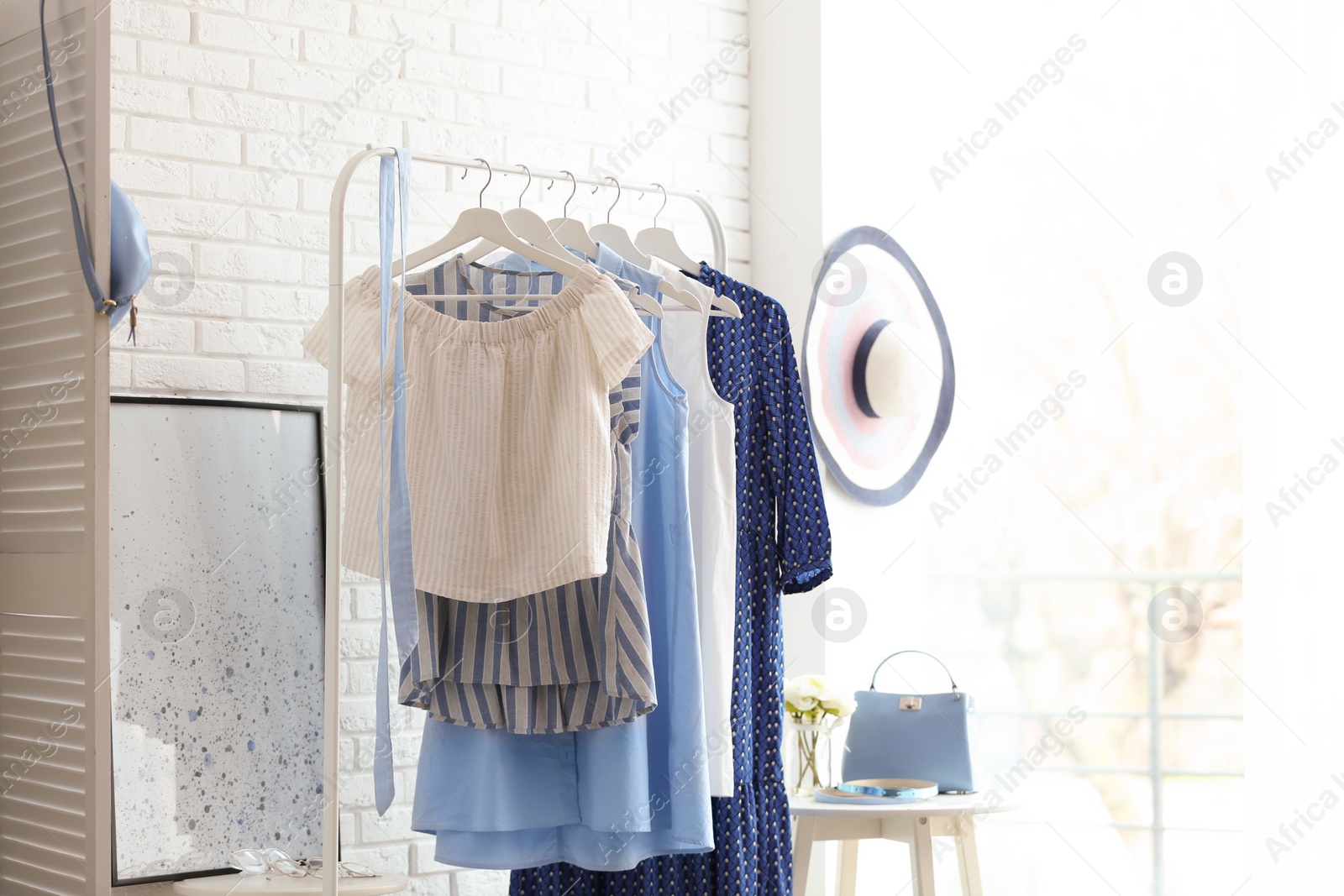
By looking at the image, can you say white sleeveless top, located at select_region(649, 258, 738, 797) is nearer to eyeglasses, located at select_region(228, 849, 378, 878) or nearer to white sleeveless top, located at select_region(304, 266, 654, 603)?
white sleeveless top, located at select_region(304, 266, 654, 603)

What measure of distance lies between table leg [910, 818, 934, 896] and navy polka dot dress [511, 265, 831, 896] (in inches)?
13.0

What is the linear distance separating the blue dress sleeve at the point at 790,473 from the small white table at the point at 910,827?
48 cm

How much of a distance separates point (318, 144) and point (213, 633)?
918mm

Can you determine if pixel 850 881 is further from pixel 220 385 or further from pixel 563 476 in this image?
pixel 220 385

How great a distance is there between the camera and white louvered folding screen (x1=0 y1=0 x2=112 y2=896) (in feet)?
5.06

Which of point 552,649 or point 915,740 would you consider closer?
point 552,649

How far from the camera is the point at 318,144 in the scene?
7.59 feet

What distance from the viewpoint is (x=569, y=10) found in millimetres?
2695

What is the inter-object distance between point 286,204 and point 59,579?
2.99 feet

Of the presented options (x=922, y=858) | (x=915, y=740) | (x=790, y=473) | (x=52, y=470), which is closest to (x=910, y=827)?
(x=922, y=858)

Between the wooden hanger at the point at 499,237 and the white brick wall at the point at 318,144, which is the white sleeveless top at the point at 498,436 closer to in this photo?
the wooden hanger at the point at 499,237

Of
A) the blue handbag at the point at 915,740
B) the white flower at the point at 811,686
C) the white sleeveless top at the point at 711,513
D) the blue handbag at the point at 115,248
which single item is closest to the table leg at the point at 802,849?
the blue handbag at the point at 915,740

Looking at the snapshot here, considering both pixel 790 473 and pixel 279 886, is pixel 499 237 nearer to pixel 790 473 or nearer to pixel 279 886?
pixel 790 473

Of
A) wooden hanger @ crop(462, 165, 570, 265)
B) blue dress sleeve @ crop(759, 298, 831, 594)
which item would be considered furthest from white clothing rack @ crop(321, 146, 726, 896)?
blue dress sleeve @ crop(759, 298, 831, 594)
